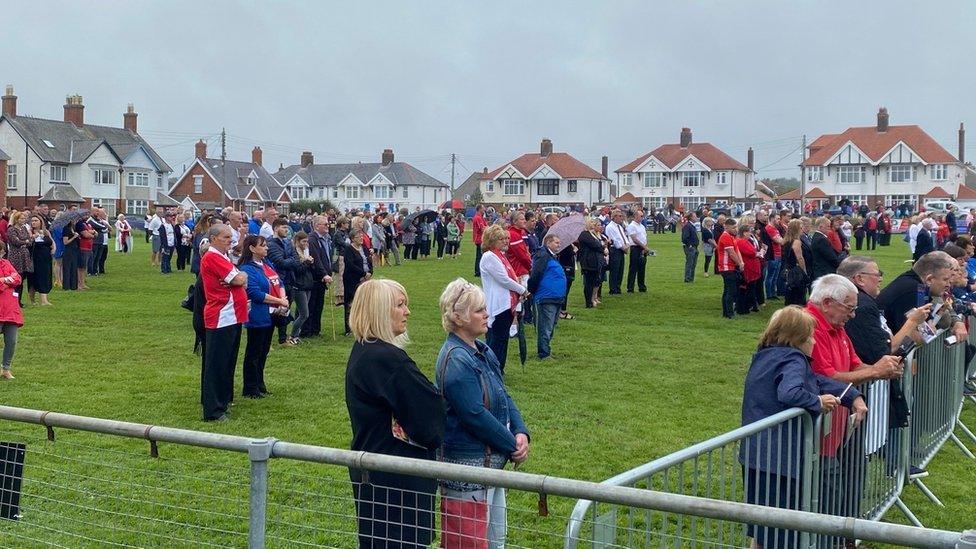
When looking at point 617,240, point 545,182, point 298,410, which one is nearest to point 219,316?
point 298,410

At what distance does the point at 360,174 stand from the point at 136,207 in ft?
98.2

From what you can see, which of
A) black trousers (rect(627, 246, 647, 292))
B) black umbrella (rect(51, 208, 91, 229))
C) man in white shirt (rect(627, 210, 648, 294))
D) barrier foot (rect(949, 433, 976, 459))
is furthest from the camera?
black trousers (rect(627, 246, 647, 292))

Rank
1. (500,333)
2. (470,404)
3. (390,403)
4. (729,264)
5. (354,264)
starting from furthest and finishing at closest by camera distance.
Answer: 1. (729,264)
2. (354,264)
3. (500,333)
4. (470,404)
5. (390,403)

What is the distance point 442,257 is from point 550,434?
27.4 m

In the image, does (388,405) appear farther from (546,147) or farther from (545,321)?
(546,147)

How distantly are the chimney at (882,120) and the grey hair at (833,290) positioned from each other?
329 ft

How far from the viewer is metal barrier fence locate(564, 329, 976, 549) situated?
159 inches

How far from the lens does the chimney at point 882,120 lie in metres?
99.1

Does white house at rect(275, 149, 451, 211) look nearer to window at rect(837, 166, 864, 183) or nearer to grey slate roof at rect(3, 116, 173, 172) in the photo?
grey slate roof at rect(3, 116, 173, 172)

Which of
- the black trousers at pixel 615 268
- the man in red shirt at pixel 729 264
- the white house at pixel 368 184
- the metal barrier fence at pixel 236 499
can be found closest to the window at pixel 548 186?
the white house at pixel 368 184

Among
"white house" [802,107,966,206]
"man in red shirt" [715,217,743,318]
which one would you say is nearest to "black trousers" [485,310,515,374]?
"man in red shirt" [715,217,743,318]

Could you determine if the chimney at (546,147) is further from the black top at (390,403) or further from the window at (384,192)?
the black top at (390,403)

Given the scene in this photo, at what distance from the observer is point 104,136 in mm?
90062

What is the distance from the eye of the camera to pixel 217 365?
10141 mm
